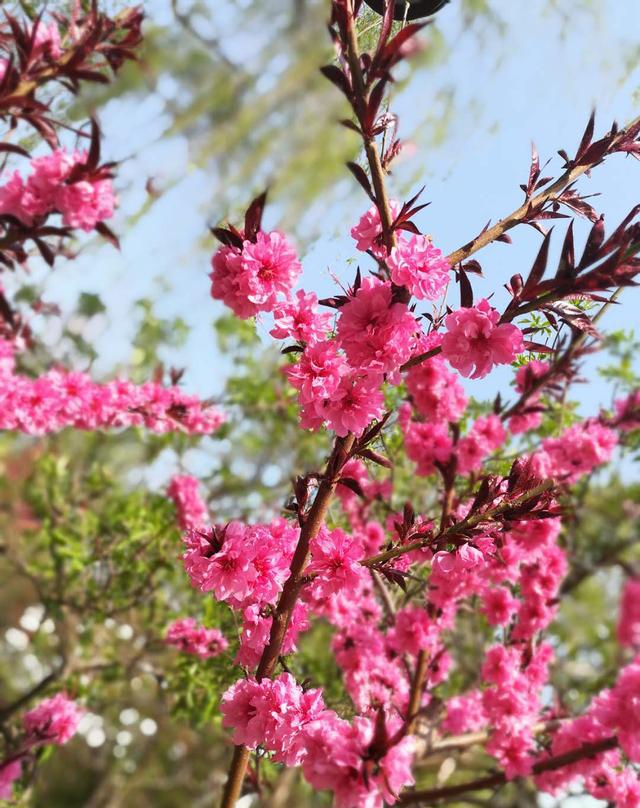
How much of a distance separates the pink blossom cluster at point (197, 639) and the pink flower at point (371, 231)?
1538 millimetres

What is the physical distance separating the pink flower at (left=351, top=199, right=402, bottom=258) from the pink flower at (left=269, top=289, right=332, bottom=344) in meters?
0.14

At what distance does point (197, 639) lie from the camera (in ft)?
8.75

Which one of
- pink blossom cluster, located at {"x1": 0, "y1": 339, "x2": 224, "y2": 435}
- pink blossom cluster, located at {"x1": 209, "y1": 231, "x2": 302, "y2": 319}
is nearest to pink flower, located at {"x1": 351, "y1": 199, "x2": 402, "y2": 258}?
pink blossom cluster, located at {"x1": 209, "y1": 231, "x2": 302, "y2": 319}

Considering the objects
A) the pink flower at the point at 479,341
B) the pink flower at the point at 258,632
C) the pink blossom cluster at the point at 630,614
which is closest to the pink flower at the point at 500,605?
the pink flower at the point at 258,632

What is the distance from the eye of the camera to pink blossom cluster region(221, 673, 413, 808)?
1.09 meters

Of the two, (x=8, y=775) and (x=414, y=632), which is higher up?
(x=414, y=632)

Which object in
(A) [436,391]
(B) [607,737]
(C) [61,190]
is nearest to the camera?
(C) [61,190]

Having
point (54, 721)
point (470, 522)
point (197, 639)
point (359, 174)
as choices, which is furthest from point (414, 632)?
point (359, 174)

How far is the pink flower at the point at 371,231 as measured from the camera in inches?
52.6

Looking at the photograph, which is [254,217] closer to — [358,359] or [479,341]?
[358,359]

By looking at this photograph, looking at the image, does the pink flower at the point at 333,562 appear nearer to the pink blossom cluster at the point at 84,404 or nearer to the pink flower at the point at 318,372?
the pink flower at the point at 318,372

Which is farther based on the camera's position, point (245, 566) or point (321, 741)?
point (245, 566)

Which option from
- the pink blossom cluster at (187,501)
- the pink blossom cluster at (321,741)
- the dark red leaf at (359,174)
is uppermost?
the pink blossom cluster at (187,501)

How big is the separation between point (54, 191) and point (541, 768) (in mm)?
2182
